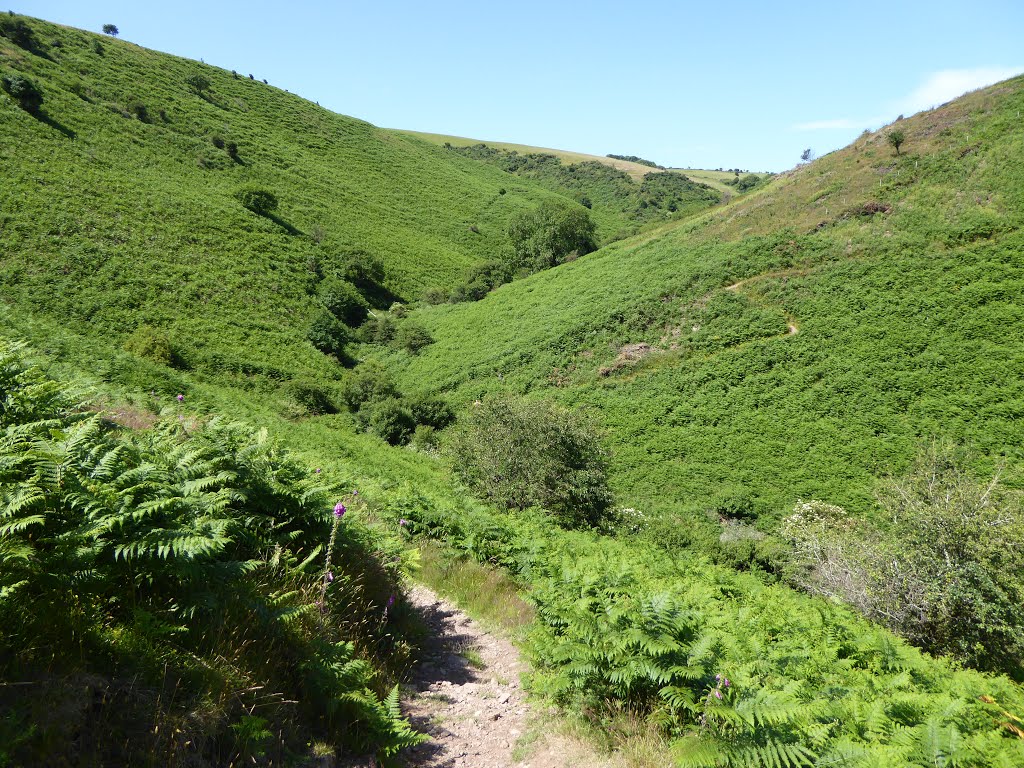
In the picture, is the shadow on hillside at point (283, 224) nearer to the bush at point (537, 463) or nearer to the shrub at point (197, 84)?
the shrub at point (197, 84)

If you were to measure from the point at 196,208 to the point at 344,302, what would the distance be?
15.4 metres

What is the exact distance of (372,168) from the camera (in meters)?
81.8

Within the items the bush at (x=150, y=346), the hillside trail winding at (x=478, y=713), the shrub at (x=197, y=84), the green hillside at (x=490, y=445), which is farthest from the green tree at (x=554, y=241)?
the hillside trail winding at (x=478, y=713)

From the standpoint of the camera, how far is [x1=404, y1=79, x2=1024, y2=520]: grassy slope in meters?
23.5

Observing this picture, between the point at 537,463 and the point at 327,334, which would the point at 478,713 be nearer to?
the point at 537,463

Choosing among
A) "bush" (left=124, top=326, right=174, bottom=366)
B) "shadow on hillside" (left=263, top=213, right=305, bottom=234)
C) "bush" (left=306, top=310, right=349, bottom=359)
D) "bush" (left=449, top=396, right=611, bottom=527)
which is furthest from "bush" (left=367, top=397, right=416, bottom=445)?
"shadow on hillside" (left=263, top=213, right=305, bottom=234)

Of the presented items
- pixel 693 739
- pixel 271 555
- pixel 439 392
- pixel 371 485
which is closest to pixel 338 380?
pixel 439 392

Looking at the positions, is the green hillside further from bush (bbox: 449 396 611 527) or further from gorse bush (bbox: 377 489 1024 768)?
bush (bbox: 449 396 611 527)

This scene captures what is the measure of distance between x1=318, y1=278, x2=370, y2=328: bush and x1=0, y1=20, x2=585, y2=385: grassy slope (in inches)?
69.2

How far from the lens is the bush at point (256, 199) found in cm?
5325

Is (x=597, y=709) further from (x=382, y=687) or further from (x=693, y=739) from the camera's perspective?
(x=382, y=687)

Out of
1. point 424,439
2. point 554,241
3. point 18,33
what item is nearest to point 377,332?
point 424,439

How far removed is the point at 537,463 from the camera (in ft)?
62.0

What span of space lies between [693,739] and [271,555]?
3.90 metres
